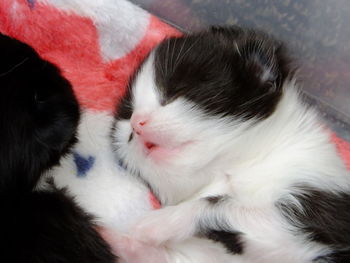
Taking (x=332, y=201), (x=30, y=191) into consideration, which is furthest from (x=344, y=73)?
(x=30, y=191)

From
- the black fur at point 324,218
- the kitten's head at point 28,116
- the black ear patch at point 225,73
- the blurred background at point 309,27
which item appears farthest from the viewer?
the blurred background at point 309,27

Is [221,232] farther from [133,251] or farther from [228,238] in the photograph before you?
[133,251]

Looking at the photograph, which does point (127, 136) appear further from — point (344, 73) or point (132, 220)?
point (344, 73)

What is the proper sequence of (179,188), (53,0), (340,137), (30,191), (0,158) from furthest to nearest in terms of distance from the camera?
(340,137) < (53,0) < (179,188) < (30,191) < (0,158)

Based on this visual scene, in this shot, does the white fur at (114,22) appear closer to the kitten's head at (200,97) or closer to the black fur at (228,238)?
the kitten's head at (200,97)

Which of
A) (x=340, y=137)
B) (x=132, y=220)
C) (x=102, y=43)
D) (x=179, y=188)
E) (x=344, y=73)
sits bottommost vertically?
(x=132, y=220)

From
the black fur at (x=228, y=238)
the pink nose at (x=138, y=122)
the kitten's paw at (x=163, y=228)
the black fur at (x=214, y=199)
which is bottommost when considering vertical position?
the kitten's paw at (x=163, y=228)

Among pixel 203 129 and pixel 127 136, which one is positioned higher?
pixel 203 129

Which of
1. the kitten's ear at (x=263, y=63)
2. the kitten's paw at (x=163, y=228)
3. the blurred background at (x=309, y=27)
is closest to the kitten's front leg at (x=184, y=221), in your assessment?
the kitten's paw at (x=163, y=228)
